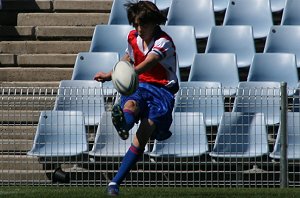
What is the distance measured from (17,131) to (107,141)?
1.15 m

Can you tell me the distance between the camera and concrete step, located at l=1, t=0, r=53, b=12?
14039 mm

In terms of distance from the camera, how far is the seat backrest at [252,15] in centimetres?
1327

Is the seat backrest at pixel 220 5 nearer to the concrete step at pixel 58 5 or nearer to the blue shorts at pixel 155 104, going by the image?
the concrete step at pixel 58 5

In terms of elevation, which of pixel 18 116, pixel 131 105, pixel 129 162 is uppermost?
pixel 131 105

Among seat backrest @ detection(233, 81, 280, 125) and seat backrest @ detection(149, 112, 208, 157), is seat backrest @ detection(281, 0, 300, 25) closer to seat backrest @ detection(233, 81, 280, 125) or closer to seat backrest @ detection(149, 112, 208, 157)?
seat backrest @ detection(233, 81, 280, 125)

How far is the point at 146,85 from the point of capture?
339 inches

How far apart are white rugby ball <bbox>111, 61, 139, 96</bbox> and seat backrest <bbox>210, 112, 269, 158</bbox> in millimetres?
2362

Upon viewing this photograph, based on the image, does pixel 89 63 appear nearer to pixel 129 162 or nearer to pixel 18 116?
pixel 18 116

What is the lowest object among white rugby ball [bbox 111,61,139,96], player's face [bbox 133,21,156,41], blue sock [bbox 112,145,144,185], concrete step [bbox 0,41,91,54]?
blue sock [bbox 112,145,144,185]

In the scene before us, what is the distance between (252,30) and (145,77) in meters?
4.31

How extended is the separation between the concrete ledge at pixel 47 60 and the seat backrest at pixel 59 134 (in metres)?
2.51

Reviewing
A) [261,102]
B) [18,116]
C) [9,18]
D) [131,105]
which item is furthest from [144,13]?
[9,18]

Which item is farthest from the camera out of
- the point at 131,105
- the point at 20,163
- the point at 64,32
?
the point at 64,32

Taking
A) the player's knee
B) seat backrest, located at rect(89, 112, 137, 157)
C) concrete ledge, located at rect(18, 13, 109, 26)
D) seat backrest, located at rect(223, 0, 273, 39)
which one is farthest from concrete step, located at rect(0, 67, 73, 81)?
the player's knee
